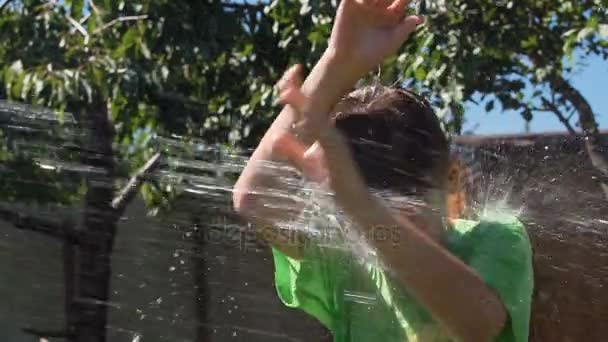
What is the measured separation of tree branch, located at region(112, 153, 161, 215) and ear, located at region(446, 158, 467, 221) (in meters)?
0.29

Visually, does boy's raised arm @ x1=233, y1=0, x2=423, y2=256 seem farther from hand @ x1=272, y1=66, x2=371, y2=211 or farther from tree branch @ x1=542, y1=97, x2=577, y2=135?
tree branch @ x1=542, y1=97, x2=577, y2=135

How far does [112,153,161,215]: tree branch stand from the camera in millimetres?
893

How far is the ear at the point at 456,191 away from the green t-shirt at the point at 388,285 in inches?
0.7

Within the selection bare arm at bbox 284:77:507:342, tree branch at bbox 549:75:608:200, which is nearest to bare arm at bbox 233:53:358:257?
bare arm at bbox 284:77:507:342

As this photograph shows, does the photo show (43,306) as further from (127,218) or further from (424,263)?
(424,263)

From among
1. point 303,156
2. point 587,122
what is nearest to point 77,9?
point 587,122

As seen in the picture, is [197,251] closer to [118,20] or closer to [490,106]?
[490,106]

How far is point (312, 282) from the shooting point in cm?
90

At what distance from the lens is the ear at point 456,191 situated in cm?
87

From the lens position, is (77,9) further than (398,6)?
Yes

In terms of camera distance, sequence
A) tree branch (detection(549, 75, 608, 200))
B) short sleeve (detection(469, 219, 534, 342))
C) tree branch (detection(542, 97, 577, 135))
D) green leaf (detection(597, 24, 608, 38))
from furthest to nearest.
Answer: green leaf (detection(597, 24, 608, 38))
tree branch (detection(542, 97, 577, 135))
tree branch (detection(549, 75, 608, 200))
short sleeve (detection(469, 219, 534, 342))

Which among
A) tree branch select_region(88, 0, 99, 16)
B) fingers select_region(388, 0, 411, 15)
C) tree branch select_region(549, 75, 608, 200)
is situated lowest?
tree branch select_region(549, 75, 608, 200)

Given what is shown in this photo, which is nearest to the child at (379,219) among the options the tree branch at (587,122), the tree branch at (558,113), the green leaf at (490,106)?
the tree branch at (587,122)

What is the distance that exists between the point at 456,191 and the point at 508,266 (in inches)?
3.8
